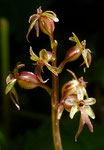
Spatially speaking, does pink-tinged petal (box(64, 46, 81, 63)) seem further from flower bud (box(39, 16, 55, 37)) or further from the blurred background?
the blurred background

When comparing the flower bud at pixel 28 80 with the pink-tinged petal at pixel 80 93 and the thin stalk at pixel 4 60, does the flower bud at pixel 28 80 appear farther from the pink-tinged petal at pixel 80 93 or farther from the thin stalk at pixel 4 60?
the thin stalk at pixel 4 60

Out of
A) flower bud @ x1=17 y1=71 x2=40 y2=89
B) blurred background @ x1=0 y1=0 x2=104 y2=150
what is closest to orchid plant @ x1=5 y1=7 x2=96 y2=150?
flower bud @ x1=17 y1=71 x2=40 y2=89

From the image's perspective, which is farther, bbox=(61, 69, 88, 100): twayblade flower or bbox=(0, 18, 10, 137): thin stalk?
bbox=(0, 18, 10, 137): thin stalk

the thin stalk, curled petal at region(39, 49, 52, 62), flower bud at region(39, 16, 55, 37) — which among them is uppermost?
flower bud at region(39, 16, 55, 37)

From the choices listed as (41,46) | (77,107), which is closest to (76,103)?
(77,107)

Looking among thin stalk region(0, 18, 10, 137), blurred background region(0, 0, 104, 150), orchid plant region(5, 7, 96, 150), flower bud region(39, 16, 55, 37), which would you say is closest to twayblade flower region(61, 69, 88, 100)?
orchid plant region(5, 7, 96, 150)

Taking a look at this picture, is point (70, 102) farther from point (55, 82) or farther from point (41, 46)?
point (41, 46)

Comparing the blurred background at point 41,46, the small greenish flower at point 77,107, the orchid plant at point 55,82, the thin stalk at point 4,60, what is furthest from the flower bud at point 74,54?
the thin stalk at point 4,60

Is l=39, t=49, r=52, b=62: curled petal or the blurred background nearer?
l=39, t=49, r=52, b=62: curled petal

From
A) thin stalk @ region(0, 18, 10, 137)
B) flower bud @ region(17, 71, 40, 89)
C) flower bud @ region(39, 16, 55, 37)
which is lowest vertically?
thin stalk @ region(0, 18, 10, 137)

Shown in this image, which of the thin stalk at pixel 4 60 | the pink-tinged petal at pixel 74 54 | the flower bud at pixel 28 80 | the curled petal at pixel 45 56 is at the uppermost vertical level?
the curled petal at pixel 45 56

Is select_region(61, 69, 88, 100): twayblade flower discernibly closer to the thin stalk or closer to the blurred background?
the blurred background

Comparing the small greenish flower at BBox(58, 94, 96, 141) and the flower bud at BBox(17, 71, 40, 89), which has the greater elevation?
the flower bud at BBox(17, 71, 40, 89)
